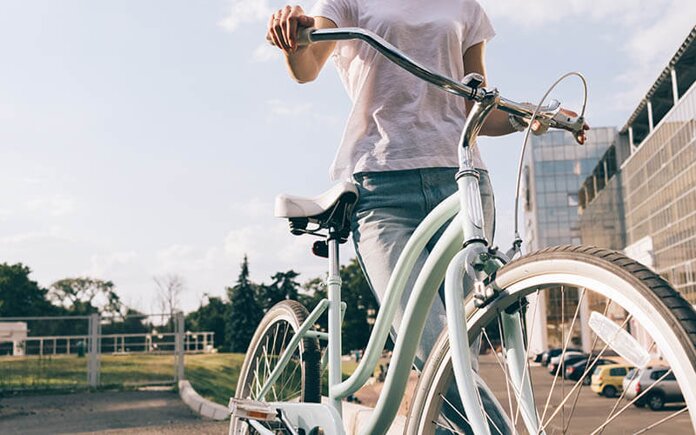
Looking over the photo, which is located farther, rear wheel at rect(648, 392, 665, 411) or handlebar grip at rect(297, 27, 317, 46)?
handlebar grip at rect(297, 27, 317, 46)

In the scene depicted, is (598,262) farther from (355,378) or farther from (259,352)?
(259,352)

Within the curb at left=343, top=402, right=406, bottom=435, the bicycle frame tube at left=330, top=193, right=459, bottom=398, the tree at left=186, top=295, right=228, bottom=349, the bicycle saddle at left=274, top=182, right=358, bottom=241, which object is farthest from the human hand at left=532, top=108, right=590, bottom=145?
the tree at left=186, top=295, right=228, bottom=349

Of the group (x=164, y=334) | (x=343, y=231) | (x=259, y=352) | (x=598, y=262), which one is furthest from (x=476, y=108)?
(x=164, y=334)

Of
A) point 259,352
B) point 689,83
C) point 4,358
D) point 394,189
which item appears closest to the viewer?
point 394,189

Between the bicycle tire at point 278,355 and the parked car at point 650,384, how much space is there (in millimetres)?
1675

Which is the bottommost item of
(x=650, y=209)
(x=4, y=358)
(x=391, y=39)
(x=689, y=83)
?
(x=4, y=358)

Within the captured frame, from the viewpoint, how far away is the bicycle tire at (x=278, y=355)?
297 centimetres

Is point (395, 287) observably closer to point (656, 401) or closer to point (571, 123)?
point (571, 123)

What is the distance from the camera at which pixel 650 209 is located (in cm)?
5219

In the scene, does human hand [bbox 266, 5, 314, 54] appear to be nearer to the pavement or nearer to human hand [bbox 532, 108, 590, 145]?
human hand [bbox 532, 108, 590, 145]

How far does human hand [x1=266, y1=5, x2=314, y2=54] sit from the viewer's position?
5.98ft

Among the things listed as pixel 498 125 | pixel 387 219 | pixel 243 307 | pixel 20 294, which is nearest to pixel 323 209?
pixel 387 219

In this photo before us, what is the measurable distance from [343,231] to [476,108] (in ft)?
2.96

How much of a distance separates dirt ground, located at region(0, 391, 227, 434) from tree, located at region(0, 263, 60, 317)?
45387 millimetres
